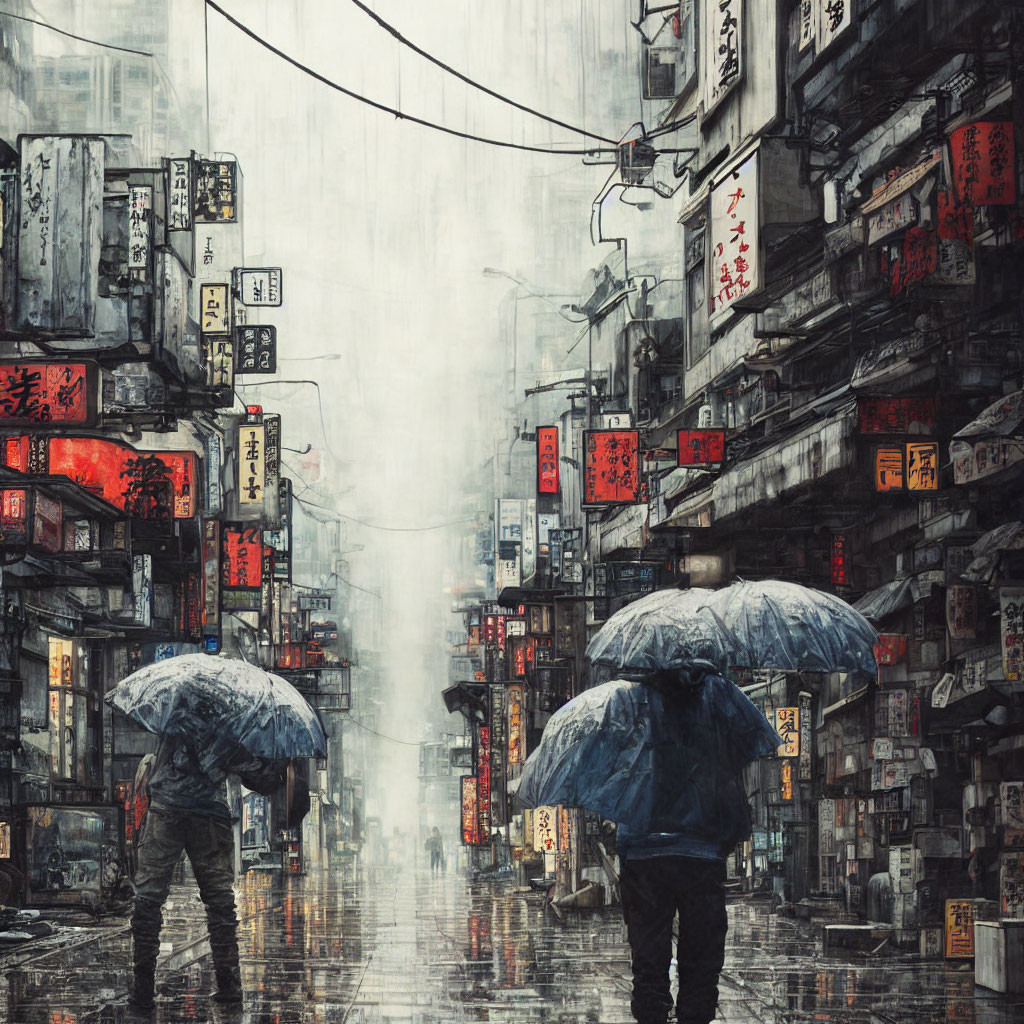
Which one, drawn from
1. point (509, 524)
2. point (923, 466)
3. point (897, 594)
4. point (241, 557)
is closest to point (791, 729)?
point (897, 594)

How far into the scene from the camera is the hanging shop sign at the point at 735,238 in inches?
814

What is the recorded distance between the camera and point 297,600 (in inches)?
3027

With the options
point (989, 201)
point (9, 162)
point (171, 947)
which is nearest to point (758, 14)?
point (989, 201)

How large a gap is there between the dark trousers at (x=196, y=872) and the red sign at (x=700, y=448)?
1699cm

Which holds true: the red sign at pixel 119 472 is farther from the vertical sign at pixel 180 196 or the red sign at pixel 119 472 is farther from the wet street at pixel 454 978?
the wet street at pixel 454 978

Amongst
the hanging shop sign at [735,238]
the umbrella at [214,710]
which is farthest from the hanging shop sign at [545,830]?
the umbrella at [214,710]

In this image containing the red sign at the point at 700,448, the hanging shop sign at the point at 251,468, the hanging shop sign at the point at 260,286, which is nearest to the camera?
the red sign at the point at 700,448

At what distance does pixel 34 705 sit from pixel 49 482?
380 inches

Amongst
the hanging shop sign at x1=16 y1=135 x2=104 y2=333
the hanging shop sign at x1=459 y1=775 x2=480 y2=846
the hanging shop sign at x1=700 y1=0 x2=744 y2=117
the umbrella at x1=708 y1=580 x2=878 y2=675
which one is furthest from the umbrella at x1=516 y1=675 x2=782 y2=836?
the hanging shop sign at x1=459 y1=775 x2=480 y2=846

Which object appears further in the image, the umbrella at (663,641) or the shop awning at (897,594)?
the shop awning at (897,594)

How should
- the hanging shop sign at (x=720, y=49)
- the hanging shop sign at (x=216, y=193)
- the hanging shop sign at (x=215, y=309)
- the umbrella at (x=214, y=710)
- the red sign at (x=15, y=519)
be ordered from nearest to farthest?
1. the umbrella at (x=214, y=710)
2. the red sign at (x=15, y=519)
3. the hanging shop sign at (x=720, y=49)
4. the hanging shop sign at (x=216, y=193)
5. the hanging shop sign at (x=215, y=309)

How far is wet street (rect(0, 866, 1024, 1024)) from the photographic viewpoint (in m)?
11.3

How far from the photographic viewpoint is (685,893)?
837cm

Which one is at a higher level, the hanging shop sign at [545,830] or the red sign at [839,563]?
the red sign at [839,563]
